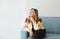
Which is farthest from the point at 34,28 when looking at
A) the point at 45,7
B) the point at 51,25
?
the point at 45,7

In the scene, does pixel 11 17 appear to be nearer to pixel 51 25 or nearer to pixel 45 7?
pixel 45 7

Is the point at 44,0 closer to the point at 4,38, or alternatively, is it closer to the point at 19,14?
the point at 19,14

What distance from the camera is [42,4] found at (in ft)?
9.71

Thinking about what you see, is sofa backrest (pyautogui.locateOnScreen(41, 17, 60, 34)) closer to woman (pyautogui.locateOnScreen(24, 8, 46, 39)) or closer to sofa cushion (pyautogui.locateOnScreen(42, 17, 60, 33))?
sofa cushion (pyautogui.locateOnScreen(42, 17, 60, 33))

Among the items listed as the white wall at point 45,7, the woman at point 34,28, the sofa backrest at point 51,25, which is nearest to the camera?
the woman at point 34,28

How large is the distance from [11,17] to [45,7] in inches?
27.2

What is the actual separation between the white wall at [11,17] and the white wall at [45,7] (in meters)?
0.18

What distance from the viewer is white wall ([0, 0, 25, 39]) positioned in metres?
2.98

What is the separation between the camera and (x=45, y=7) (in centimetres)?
296

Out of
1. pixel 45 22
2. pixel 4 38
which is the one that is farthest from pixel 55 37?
pixel 4 38

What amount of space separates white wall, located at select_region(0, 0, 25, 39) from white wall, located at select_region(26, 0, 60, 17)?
176 mm

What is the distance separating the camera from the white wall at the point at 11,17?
2.98 meters

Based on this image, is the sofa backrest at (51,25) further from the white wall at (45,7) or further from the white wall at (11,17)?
the white wall at (11,17)

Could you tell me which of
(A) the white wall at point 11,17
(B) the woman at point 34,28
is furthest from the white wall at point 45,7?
(B) the woman at point 34,28
